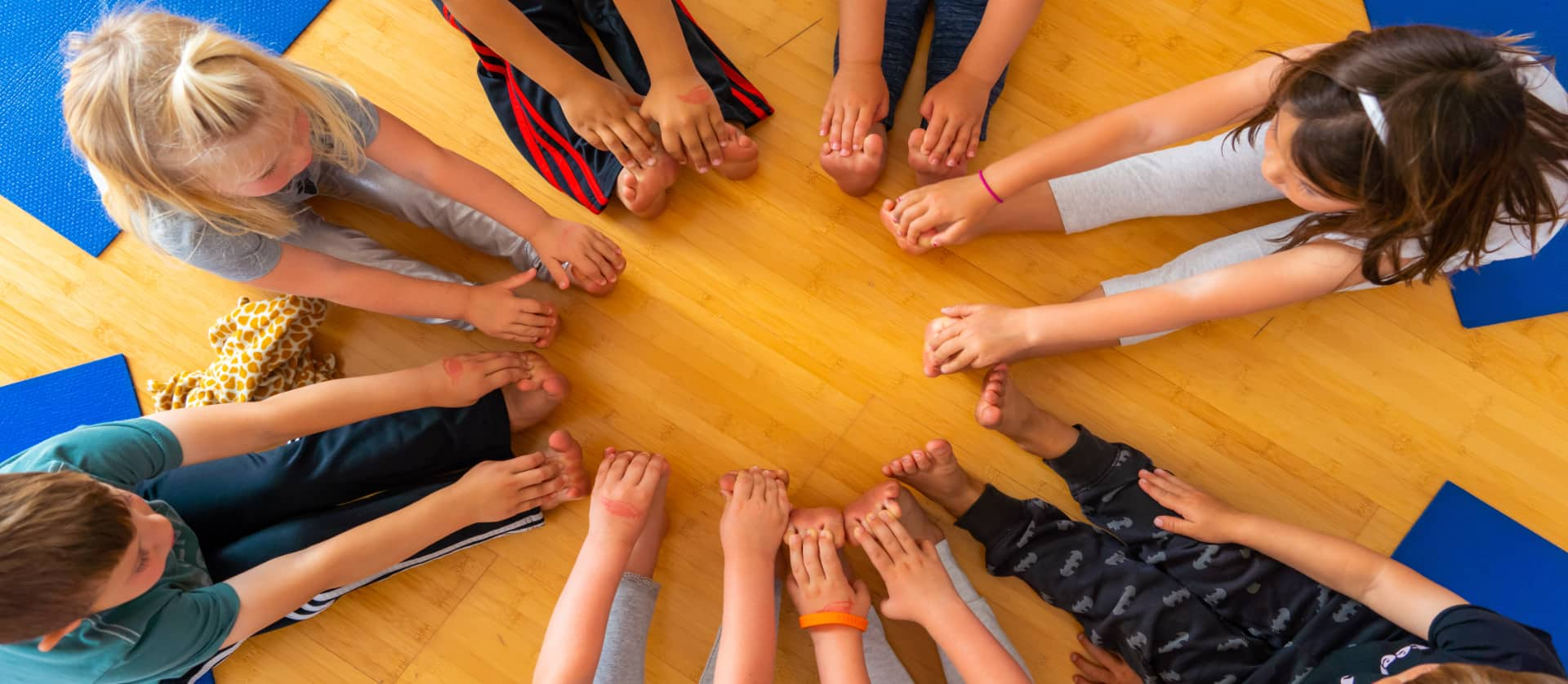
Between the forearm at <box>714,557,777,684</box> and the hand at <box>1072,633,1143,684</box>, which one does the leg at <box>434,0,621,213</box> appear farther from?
the hand at <box>1072,633,1143,684</box>

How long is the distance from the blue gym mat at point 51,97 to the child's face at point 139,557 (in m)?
0.48

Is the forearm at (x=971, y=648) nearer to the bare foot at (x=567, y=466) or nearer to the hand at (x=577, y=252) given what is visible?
the bare foot at (x=567, y=466)

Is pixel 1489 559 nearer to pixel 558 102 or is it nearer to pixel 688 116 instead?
pixel 688 116

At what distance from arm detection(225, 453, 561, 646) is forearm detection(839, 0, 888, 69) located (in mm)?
611

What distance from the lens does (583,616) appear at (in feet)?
2.99

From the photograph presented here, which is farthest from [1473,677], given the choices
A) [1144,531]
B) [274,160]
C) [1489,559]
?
[274,160]

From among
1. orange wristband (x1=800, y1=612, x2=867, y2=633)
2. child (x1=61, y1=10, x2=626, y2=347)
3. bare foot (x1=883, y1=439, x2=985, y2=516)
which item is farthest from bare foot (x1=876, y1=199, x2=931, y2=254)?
orange wristband (x1=800, y1=612, x2=867, y2=633)

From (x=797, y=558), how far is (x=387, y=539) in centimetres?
45

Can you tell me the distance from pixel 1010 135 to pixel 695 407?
0.53m

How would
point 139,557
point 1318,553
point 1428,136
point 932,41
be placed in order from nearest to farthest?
1. point 1428,136
2. point 139,557
3. point 1318,553
4. point 932,41

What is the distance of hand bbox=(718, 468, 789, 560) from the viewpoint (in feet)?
3.12

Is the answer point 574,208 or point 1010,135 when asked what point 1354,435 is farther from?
point 574,208

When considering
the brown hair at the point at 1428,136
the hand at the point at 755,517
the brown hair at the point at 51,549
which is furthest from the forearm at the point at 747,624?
the brown hair at the point at 1428,136

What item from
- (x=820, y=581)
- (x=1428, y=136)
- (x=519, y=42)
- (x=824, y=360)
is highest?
(x=1428, y=136)
